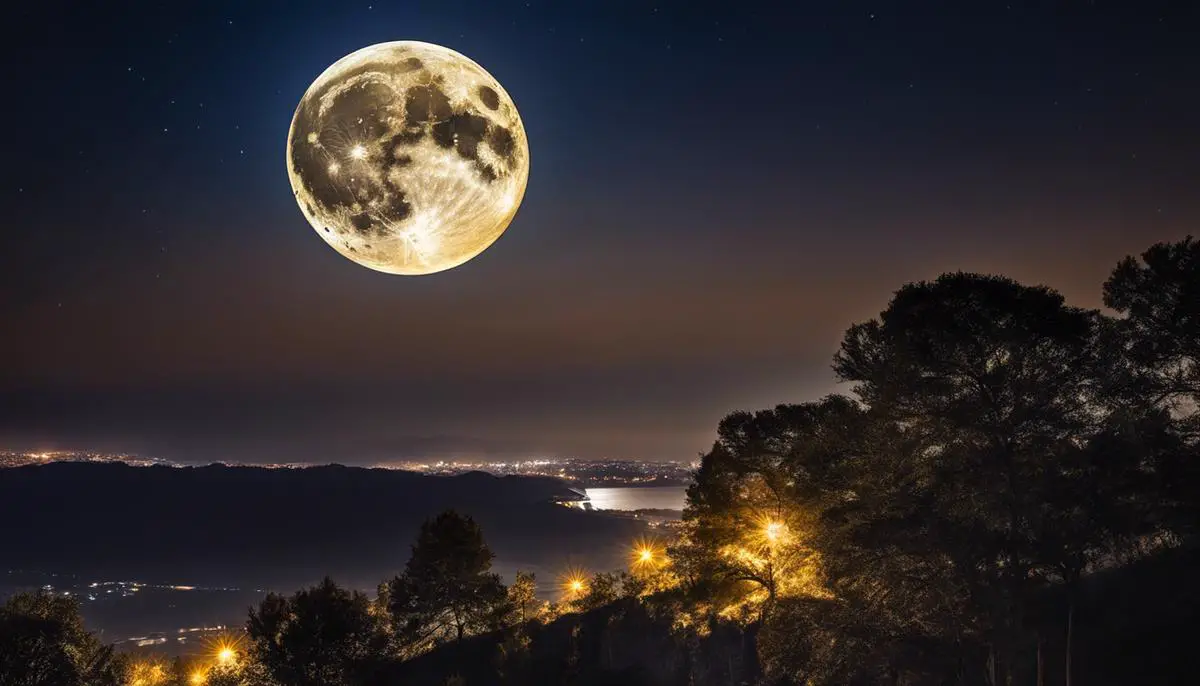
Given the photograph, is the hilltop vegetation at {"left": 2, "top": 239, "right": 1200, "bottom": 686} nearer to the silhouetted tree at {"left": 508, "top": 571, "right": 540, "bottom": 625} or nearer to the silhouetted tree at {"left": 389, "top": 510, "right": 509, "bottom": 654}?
the silhouetted tree at {"left": 389, "top": 510, "right": 509, "bottom": 654}

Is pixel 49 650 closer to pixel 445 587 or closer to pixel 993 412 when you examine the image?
pixel 445 587

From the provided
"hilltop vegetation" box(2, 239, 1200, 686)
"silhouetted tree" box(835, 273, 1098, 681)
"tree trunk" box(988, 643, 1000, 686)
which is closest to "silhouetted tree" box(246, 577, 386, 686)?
"hilltop vegetation" box(2, 239, 1200, 686)

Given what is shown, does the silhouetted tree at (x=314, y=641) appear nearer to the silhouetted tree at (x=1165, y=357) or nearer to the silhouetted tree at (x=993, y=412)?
the silhouetted tree at (x=993, y=412)

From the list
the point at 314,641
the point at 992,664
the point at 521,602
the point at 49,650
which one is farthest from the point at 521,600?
the point at 992,664

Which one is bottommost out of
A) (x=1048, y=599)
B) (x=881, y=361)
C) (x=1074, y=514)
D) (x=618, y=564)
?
(x=618, y=564)

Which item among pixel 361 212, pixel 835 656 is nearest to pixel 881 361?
pixel 835 656

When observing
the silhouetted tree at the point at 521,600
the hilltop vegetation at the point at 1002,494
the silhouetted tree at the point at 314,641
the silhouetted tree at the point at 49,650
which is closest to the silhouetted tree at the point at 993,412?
the hilltop vegetation at the point at 1002,494

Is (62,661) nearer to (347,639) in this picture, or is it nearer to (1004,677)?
(347,639)
